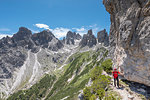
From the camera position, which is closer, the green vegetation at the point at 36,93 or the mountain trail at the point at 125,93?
the mountain trail at the point at 125,93

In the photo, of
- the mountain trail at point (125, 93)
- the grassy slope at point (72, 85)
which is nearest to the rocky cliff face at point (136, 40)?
the mountain trail at point (125, 93)

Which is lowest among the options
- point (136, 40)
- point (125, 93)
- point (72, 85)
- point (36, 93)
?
point (36, 93)

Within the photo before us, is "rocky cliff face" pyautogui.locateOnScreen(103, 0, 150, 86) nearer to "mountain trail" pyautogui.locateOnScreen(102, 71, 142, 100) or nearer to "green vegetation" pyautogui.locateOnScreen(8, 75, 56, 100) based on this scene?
"mountain trail" pyautogui.locateOnScreen(102, 71, 142, 100)

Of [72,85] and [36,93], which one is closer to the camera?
[72,85]

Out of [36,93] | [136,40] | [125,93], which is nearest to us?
[136,40]

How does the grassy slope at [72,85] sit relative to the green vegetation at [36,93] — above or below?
above

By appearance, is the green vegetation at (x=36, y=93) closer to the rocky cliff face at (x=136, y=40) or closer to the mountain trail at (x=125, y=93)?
the mountain trail at (x=125, y=93)

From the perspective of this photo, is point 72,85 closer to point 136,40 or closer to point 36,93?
point 136,40

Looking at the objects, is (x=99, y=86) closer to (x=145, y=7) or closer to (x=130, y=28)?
(x=130, y=28)

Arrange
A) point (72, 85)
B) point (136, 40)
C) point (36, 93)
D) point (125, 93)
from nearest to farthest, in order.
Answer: point (136, 40), point (125, 93), point (72, 85), point (36, 93)

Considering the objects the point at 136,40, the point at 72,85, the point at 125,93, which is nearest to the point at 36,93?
the point at 72,85

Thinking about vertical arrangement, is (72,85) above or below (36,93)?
above

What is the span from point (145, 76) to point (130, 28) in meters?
7.27

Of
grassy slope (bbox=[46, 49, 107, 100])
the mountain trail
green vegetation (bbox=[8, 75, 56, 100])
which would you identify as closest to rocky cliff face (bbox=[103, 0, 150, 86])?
the mountain trail
